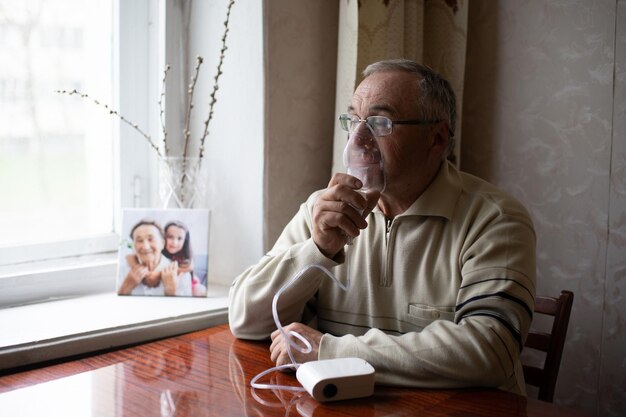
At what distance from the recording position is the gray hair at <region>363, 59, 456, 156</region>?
162cm

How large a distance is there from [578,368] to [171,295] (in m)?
1.29

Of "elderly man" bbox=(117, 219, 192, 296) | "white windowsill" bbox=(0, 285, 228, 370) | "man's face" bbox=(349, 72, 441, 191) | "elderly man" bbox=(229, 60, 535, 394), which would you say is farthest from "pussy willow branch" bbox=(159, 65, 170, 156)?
"man's face" bbox=(349, 72, 441, 191)

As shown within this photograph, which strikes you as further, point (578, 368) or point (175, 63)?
point (175, 63)

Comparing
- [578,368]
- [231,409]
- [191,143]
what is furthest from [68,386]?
[578,368]

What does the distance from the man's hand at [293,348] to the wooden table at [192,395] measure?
0.11 ft

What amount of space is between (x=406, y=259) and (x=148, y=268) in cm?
83

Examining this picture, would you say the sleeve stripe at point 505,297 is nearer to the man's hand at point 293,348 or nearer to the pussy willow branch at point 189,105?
the man's hand at point 293,348

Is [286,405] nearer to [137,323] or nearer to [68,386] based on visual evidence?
[68,386]

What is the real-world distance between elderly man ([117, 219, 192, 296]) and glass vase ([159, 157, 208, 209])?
0.13m

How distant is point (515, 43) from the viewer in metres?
2.17

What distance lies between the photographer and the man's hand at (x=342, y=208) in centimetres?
144

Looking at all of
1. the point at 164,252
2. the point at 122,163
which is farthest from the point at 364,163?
the point at 122,163

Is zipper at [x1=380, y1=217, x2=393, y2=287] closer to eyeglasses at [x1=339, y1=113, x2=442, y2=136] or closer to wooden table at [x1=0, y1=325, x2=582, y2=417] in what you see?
eyeglasses at [x1=339, y1=113, x2=442, y2=136]

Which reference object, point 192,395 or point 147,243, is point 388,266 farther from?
point 147,243
